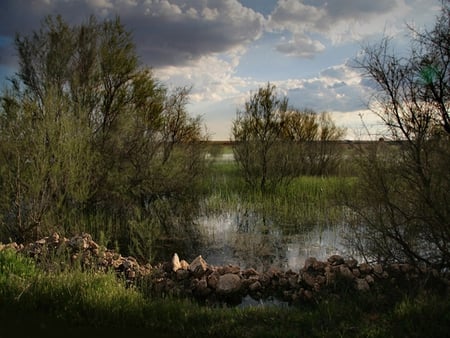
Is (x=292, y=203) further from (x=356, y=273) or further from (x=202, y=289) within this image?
(x=202, y=289)

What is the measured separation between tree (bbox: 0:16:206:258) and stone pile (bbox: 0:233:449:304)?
2.95 m

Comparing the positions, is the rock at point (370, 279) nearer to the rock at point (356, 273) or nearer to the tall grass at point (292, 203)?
the rock at point (356, 273)

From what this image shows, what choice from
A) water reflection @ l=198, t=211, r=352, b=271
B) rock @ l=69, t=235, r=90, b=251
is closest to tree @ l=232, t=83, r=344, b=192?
→ water reflection @ l=198, t=211, r=352, b=271

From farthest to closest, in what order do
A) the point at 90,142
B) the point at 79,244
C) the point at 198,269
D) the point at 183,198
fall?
1. the point at 183,198
2. the point at 90,142
3. the point at 79,244
4. the point at 198,269

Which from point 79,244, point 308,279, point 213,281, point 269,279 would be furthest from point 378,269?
point 79,244

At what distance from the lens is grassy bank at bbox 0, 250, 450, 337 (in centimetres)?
541

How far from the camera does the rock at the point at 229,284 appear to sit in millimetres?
7391

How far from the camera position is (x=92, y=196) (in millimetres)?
14039

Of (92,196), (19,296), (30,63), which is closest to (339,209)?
(92,196)

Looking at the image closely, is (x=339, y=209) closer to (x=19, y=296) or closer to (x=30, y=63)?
(x=19, y=296)

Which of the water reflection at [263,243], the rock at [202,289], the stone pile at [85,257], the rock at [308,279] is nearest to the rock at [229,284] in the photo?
the rock at [202,289]

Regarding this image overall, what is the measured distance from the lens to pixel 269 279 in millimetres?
7766

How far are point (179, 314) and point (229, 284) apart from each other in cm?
158

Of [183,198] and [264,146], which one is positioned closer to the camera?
[183,198]
